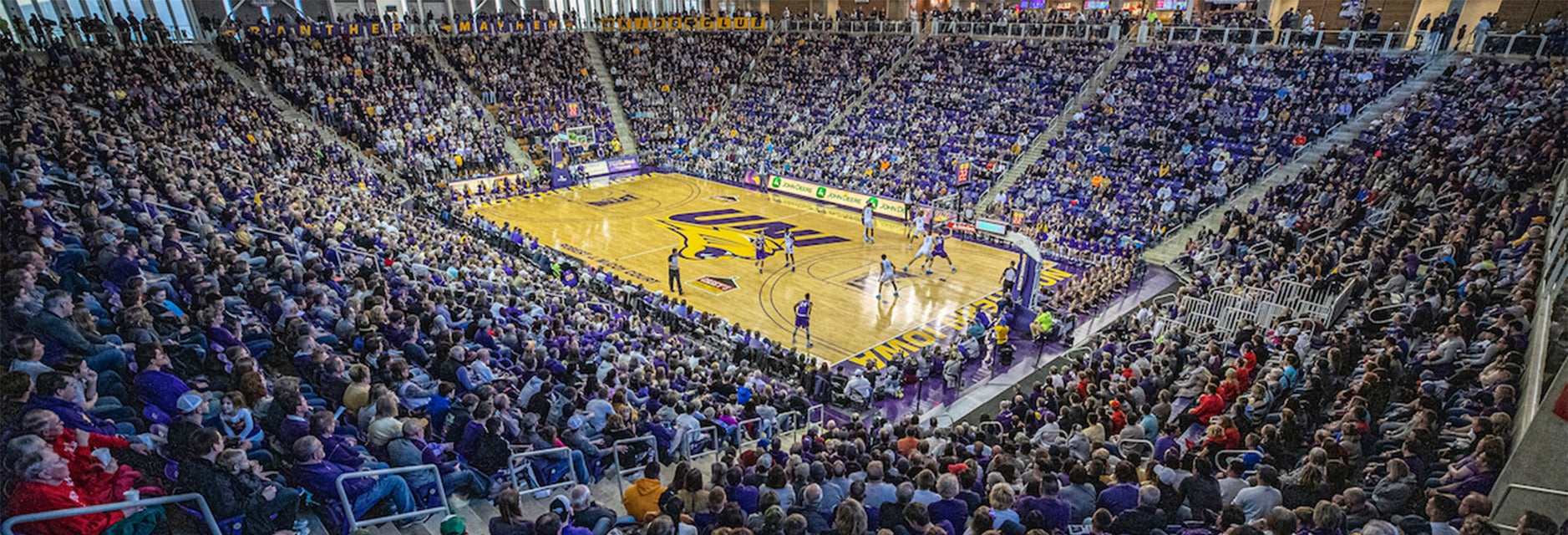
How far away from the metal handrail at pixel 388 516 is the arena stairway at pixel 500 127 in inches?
1262

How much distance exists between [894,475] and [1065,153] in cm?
2664

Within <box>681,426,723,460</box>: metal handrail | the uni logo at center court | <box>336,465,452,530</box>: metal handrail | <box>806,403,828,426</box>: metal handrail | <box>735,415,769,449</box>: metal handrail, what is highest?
<box>336,465,452,530</box>: metal handrail

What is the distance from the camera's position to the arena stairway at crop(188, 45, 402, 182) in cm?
3272

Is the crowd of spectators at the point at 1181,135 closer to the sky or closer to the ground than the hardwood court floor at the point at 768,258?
closer to the sky

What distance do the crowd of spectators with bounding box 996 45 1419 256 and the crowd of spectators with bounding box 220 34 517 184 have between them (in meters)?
25.6

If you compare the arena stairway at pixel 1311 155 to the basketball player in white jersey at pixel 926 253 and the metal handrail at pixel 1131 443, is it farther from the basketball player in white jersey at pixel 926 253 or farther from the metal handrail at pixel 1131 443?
the metal handrail at pixel 1131 443

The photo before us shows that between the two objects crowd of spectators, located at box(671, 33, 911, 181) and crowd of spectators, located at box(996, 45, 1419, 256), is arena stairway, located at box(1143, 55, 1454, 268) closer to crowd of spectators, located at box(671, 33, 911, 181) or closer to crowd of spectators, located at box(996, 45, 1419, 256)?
crowd of spectators, located at box(996, 45, 1419, 256)

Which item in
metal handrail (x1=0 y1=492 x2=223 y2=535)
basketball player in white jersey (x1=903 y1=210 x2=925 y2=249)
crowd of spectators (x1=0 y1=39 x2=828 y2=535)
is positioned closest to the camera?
metal handrail (x1=0 y1=492 x2=223 y2=535)

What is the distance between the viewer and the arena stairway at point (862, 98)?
1559 inches

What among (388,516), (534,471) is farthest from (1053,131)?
(388,516)

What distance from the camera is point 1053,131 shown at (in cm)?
3294

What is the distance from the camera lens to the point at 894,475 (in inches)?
288

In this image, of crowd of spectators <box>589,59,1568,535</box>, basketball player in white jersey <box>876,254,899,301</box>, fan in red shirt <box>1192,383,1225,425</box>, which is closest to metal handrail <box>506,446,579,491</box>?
crowd of spectators <box>589,59,1568,535</box>

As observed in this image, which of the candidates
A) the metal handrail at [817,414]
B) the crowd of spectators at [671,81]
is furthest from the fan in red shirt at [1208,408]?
the crowd of spectators at [671,81]
